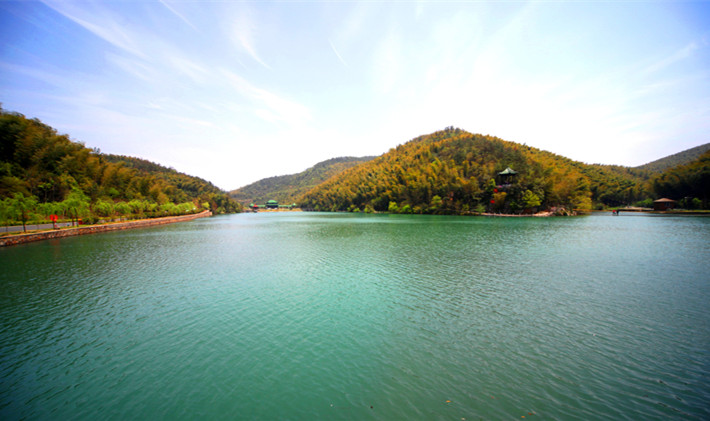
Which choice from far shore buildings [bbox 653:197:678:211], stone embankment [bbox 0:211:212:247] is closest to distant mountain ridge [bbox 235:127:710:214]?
far shore buildings [bbox 653:197:678:211]

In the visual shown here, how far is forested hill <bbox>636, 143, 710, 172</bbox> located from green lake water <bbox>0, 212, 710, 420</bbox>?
14354 centimetres

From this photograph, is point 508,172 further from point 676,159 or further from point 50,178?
Answer: point 676,159

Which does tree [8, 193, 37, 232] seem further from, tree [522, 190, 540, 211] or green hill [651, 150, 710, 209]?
green hill [651, 150, 710, 209]

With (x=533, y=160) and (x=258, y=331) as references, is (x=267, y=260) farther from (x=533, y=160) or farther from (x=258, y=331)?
(x=533, y=160)

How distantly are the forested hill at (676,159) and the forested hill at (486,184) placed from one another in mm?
29893

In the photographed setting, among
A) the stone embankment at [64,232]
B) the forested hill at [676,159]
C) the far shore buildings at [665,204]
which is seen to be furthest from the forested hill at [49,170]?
the forested hill at [676,159]

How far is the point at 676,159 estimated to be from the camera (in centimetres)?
11288

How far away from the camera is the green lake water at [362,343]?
457cm

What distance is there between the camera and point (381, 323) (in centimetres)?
776

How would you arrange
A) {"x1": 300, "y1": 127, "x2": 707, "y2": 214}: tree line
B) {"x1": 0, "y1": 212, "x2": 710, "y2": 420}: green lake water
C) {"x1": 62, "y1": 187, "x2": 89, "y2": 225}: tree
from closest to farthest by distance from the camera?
{"x1": 0, "y1": 212, "x2": 710, "y2": 420}: green lake water → {"x1": 62, "y1": 187, "x2": 89, "y2": 225}: tree → {"x1": 300, "y1": 127, "x2": 707, "y2": 214}: tree line

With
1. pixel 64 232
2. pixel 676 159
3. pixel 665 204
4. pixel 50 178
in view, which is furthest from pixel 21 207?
pixel 676 159

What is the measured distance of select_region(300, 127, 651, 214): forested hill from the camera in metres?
53.2

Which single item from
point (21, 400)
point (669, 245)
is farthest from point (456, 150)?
point (21, 400)

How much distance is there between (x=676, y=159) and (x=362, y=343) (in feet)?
572
